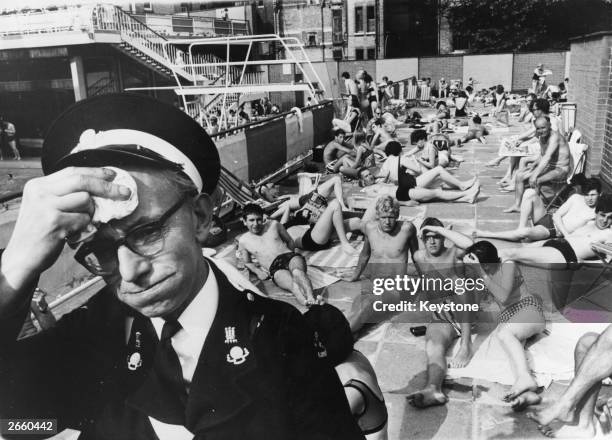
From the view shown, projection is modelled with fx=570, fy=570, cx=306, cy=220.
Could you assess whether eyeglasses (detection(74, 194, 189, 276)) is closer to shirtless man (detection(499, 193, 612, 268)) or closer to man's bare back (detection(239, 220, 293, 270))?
shirtless man (detection(499, 193, 612, 268))

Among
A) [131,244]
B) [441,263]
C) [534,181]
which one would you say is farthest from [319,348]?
[534,181]

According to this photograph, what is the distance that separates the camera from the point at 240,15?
18.7ft

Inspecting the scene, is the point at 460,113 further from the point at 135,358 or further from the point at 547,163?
the point at 135,358

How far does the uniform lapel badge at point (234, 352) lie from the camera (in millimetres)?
1107

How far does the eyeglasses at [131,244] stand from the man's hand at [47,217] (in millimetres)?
102

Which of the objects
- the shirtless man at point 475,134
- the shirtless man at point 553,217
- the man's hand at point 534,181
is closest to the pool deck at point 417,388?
the shirtless man at point 553,217

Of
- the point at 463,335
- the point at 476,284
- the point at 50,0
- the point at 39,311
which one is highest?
the point at 50,0

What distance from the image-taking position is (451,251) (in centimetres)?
331

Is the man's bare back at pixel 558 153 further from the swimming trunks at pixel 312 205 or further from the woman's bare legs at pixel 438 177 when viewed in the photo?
the swimming trunks at pixel 312 205

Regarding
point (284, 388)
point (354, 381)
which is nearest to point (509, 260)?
point (354, 381)

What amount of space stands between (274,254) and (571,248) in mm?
1826

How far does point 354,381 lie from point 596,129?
14.7ft

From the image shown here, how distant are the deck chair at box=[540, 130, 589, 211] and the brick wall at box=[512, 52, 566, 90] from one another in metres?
15.4

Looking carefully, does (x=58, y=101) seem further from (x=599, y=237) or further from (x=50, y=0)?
(x=599, y=237)
